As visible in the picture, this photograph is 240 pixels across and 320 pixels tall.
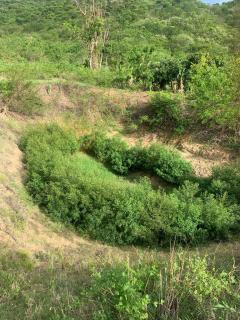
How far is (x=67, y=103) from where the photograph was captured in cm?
1502

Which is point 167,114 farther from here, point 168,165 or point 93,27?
point 93,27

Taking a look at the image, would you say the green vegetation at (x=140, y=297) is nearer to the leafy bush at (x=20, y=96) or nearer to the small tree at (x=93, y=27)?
the leafy bush at (x=20, y=96)

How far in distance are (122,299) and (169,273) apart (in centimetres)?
73

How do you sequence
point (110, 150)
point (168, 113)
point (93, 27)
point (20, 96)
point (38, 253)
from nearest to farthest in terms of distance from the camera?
point (38, 253)
point (110, 150)
point (20, 96)
point (168, 113)
point (93, 27)

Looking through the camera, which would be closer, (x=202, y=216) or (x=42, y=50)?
(x=202, y=216)

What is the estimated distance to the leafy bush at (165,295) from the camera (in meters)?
3.81

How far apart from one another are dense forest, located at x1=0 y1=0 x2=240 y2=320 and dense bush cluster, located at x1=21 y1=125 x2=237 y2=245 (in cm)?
3

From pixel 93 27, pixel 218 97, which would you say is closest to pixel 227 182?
pixel 218 97

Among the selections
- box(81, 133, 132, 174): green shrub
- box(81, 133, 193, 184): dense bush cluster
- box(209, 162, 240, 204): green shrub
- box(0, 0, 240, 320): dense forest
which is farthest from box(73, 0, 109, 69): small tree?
box(209, 162, 240, 204): green shrub

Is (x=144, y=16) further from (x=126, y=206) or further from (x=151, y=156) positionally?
(x=126, y=206)

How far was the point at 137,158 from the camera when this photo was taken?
13.1 metres

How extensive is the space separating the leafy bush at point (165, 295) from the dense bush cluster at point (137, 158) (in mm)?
8215

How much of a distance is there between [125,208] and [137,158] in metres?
3.64

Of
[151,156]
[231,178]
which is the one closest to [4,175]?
[151,156]
